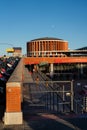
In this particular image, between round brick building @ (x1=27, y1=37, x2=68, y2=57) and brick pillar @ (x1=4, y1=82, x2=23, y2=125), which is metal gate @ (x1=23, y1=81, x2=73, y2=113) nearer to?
brick pillar @ (x1=4, y1=82, x2=23, y2=125)

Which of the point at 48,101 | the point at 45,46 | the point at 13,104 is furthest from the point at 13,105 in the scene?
the point at 45,46

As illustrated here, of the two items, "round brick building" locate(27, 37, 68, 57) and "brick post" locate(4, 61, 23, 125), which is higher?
"round brick building" locate(27, 37, 68, 57)

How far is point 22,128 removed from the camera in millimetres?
8859

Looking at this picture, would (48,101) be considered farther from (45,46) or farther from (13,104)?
(45,46)

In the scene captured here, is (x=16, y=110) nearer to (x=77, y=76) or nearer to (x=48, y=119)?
(x=48, y=119)

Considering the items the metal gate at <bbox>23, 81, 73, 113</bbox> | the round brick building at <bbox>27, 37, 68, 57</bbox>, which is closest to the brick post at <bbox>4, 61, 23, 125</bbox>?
the metal gate at <bbox>23, 81, 73, 113</bbox>

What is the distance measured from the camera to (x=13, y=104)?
30.9 feet

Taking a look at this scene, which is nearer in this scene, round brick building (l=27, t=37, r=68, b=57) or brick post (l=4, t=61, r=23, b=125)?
brick post (l=4, t=61, r=23, b=125)

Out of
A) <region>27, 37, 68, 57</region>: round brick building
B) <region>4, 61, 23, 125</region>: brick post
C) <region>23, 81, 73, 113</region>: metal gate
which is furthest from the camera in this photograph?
<region>27, 37, 68, 57</region>: round brick building

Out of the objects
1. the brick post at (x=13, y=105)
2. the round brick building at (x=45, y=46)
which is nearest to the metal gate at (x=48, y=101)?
the brick post at (x=13, y=105)

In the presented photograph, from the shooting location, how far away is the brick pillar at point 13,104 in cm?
934

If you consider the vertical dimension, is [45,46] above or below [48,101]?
above

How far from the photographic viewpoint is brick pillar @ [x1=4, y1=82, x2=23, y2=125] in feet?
30.7

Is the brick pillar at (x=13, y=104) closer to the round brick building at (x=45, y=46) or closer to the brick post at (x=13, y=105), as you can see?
the brick post at (x=13, y=105)
